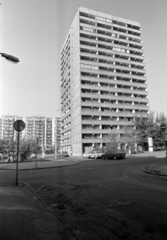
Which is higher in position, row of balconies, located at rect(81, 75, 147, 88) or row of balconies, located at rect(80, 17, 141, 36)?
row of balconies, located at rect(80, 17, 141, 36)

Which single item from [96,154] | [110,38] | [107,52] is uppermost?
[110,38]

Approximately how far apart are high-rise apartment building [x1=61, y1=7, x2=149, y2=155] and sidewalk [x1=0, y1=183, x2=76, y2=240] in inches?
1907

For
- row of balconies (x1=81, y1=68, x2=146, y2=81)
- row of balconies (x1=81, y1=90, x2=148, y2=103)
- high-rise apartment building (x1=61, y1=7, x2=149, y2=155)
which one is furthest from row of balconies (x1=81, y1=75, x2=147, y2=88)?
row of balconies (x1=81, y1=90, x2=148, y2=103)

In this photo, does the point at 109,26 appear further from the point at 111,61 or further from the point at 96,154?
the point at 96,154

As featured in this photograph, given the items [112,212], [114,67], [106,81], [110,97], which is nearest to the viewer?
[112,212]

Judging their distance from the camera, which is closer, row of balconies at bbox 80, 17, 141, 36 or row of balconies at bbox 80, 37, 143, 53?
row of balconies at bbox 80, 37, 143, 53

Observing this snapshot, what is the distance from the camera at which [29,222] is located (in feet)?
12.5

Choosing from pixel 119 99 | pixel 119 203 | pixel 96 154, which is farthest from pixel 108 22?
pixel 119 203

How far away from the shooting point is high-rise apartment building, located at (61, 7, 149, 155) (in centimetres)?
5669

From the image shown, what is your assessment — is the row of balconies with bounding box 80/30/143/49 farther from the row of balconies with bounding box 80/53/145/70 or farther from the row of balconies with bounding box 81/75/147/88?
the row of balconies with bounding box 81/75/147/88

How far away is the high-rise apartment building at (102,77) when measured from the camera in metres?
56.7

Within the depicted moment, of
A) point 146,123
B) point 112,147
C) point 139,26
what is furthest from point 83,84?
point 139,26

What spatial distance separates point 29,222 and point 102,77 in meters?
61.8

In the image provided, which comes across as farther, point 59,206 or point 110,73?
point 110,73
